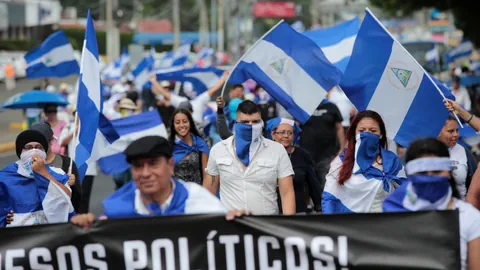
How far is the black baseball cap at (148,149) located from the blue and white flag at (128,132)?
8.55 meters

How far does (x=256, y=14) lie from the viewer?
425 feet

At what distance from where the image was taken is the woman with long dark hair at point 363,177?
25.1ft

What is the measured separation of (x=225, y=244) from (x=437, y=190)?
1.15m

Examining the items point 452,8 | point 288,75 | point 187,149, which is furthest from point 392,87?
point 452,8

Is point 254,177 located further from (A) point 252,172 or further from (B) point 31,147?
(B) point 31,147

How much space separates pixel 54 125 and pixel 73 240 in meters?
6.96

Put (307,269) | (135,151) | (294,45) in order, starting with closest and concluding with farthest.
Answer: (135,151)
(307,269)
(294,45)

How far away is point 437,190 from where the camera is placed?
5590 mm

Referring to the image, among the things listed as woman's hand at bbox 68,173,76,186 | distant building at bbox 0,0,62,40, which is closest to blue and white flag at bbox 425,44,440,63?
woman's hand at bbox 68,173,76,186

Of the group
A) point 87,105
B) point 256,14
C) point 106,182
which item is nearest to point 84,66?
point 87,105

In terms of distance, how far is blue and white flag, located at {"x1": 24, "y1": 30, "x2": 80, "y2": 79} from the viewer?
1666 cm

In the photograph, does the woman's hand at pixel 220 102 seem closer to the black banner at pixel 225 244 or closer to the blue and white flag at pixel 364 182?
the blue and white flag at pixel 364 182

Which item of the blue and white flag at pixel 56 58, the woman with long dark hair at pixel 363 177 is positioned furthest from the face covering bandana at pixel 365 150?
the blue and white flag at pixel 56 58

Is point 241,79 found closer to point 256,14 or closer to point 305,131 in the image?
point 305,131
